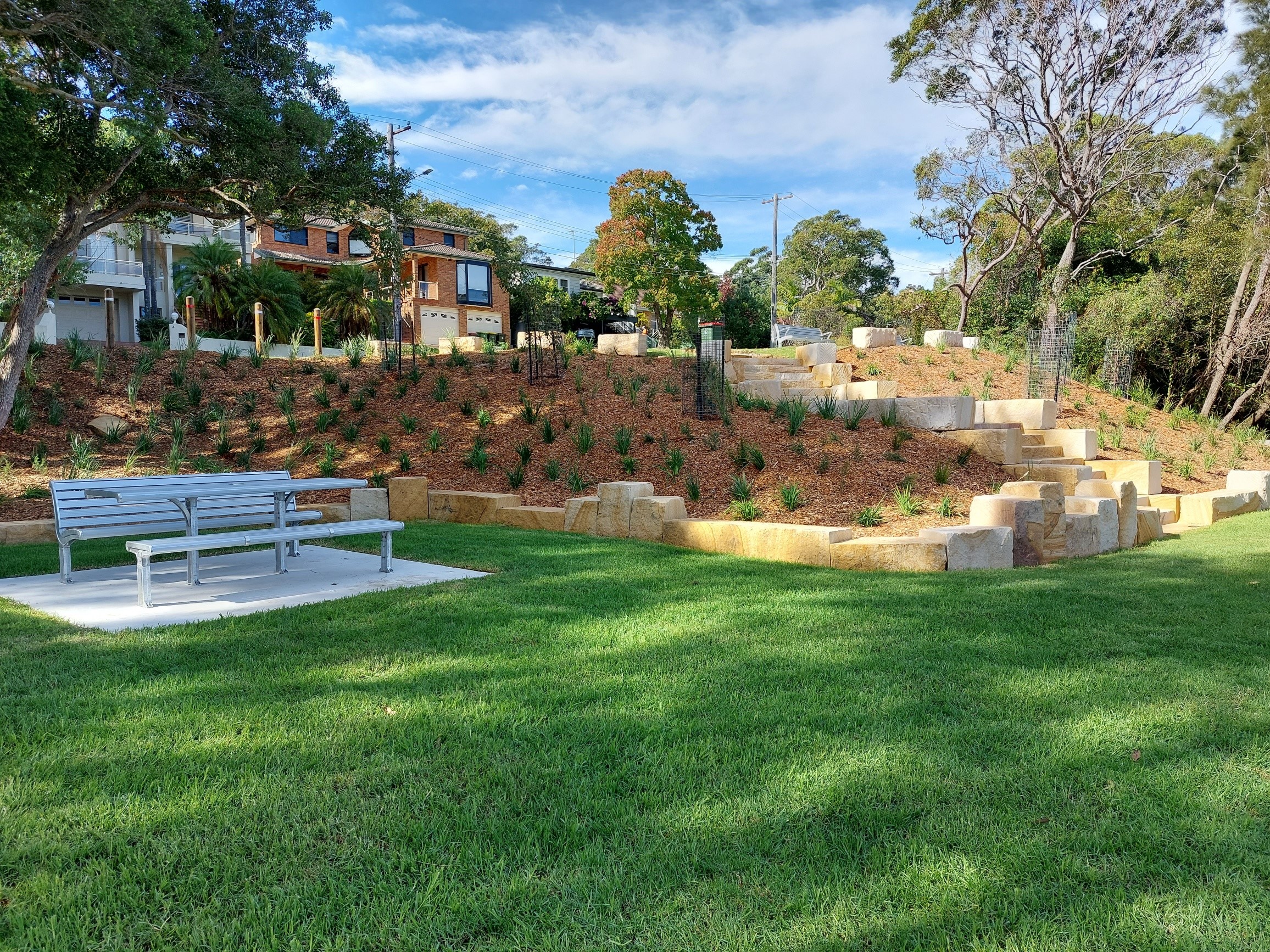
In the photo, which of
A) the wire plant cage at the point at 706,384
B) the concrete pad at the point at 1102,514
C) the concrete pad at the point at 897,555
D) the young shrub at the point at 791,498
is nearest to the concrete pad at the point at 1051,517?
the concrete pad at the point at 1102,514

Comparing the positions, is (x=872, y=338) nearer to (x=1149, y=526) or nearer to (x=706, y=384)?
(x=706, y=384)

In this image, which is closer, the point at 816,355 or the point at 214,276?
the point at 816,355

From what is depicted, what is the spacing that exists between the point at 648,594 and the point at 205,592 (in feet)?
9.45

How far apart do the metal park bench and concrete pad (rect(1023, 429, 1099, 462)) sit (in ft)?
28.7

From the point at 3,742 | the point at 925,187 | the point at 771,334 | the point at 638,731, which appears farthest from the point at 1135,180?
the point at 3,742

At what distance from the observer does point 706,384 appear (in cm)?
1048

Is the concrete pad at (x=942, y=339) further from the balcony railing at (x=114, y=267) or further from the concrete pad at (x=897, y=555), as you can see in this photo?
the balcony railing at (x=114, y=267)

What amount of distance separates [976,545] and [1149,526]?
281 cm

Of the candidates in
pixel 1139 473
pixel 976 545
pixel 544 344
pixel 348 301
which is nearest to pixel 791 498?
pixel 976 545

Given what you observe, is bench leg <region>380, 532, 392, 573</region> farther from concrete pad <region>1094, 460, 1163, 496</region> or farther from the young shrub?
concrete pad <region>1094, 460, 1163, 496</region>

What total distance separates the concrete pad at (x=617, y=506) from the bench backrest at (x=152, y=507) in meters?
2.76

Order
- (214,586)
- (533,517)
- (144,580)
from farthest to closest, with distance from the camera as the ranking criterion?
(533,517)
(214,586)
(144,580)

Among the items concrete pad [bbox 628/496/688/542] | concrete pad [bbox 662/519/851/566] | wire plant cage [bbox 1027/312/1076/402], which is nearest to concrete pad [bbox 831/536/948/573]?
concrete pad [bbox 662/519/851/566]

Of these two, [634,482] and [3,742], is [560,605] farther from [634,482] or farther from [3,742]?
[634,482]
